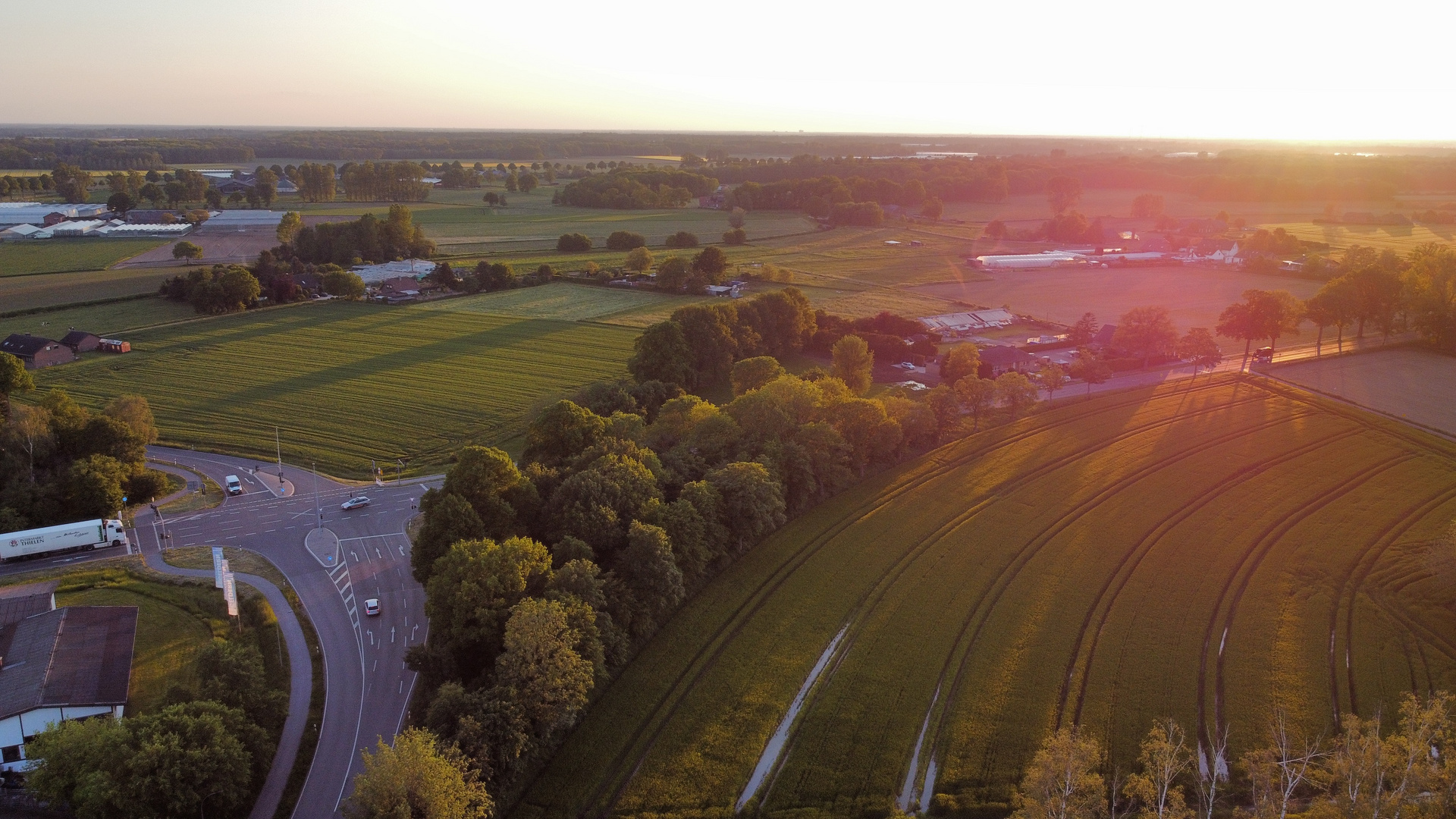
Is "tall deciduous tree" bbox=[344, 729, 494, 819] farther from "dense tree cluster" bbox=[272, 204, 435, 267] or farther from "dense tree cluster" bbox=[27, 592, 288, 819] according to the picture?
"dense tree cluster" bbox=[272, 204, 435, 267]

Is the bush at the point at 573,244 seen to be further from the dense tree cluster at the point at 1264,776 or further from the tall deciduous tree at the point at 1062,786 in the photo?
the tall deciduous tree at the point at 1062,786

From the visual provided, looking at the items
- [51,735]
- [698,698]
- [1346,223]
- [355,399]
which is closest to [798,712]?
[698,698]

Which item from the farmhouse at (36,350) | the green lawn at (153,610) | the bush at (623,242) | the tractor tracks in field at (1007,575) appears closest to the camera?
the tractor tracks in field at (1007,575)

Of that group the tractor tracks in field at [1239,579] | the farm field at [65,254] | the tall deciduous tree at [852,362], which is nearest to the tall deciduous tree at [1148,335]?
the tractor tracks in field at [1239,579]

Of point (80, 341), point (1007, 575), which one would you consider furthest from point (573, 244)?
point (1007, 575)

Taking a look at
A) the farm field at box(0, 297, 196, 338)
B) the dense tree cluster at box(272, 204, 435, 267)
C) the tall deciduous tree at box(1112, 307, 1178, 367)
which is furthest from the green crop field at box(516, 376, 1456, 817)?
the dense tree cluster at box(272, 204, 435, 267)

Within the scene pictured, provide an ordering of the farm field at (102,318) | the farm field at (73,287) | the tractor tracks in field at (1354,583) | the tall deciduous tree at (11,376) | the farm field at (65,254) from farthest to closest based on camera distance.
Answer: the farm field at (65,254) < the farm field at (73,287) < the farm field at (102,318) < the tall deciduous tree at (11,376) < the tractor tracks in field at (1354,583)

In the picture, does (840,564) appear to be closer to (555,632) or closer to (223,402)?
(555,632)
